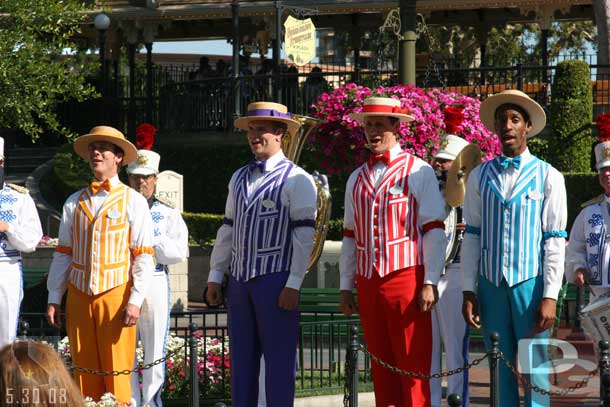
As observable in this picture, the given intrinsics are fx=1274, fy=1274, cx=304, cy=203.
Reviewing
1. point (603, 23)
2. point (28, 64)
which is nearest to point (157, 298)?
point (28, 64)

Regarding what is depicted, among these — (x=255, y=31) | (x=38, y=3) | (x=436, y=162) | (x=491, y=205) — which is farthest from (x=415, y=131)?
(x=255, y=31)

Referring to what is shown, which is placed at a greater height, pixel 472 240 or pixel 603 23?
pixel 603 23

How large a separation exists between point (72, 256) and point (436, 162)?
2.69 m

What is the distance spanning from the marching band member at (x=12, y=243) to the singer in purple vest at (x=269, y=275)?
80.4 inches

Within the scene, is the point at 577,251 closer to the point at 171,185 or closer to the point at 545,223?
the point at 545,223

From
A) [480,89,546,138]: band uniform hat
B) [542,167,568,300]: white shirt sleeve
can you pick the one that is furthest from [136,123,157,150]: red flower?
[542,167,568,300]: white shirt sleeve

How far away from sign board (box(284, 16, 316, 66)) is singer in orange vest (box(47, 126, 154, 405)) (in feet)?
24.8

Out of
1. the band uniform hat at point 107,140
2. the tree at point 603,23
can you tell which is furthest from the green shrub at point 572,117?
the band uniform hat at point 107,140

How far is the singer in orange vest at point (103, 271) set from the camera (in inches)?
326

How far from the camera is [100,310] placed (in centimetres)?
827

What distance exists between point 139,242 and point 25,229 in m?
1.14

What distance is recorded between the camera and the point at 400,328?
23.8ft

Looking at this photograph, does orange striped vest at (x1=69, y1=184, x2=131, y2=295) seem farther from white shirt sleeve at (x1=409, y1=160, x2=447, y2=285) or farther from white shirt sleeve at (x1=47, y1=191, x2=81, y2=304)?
white shirt sleeve at (x1=409, y1=160, x2=447, y2=285)

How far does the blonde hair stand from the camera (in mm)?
3914
